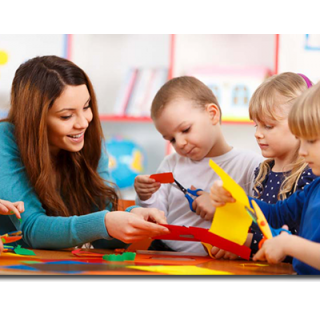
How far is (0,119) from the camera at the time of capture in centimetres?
141

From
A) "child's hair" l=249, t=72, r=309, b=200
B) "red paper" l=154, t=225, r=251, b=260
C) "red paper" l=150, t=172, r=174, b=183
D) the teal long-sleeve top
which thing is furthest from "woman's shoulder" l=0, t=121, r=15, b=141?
"child's hair" l=249, t=72, r=309, b=200

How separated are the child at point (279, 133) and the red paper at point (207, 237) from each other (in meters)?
0.10

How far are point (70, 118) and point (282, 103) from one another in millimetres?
550

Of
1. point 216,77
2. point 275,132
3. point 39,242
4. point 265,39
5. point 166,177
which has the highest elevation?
point 265,39

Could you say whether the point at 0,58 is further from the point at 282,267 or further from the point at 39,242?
the point at 282,267

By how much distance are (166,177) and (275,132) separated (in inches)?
13.1

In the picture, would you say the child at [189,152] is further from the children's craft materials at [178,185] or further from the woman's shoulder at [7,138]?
the woman's shoulder at [7,138]

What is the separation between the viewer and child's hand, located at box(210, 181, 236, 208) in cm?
86

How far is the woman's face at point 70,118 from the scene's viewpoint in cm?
129

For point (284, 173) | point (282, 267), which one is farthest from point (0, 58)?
point (282, 267)

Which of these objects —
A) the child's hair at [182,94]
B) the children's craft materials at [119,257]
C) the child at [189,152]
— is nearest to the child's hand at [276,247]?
the children's craft materials at [119,257]

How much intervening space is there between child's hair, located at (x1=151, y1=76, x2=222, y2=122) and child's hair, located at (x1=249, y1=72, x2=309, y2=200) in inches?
12.0

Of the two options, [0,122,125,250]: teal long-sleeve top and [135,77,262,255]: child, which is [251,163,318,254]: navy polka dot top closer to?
[135,77,262,255]: child

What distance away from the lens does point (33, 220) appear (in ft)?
3.90
